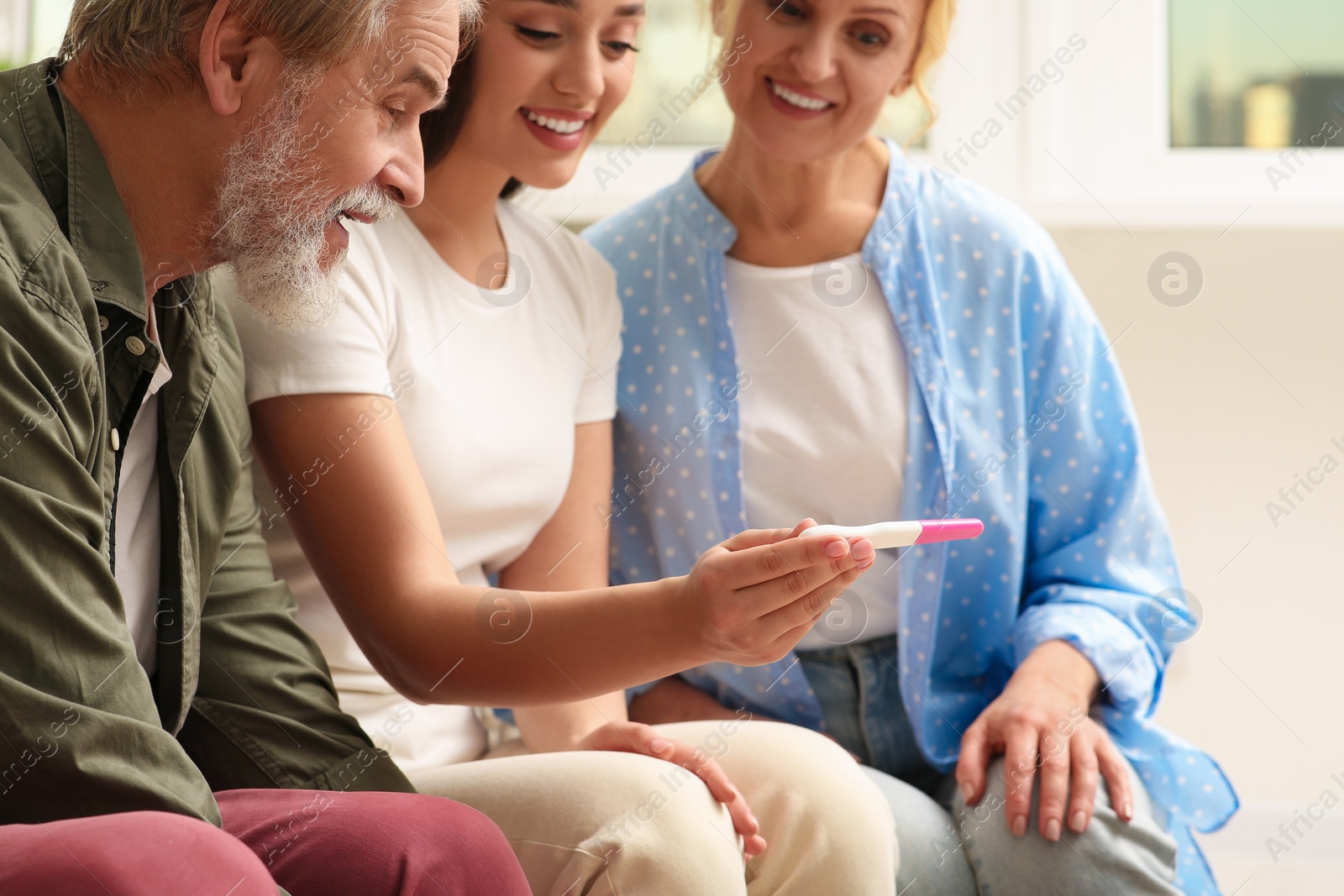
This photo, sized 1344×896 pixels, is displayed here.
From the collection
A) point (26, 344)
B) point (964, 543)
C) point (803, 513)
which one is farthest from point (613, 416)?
point (26, 344)

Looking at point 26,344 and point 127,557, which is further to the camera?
→ point 127,557

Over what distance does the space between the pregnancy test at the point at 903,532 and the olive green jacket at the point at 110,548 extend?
15.0 inches

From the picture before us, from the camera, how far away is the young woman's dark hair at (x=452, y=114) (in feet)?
3.64

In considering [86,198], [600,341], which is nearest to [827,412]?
[600,341]

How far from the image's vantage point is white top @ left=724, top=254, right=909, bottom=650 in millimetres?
1224

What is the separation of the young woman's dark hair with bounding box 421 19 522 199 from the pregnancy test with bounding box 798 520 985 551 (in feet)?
1.70

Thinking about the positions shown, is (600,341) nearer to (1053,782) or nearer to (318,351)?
(318,351)

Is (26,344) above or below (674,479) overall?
above

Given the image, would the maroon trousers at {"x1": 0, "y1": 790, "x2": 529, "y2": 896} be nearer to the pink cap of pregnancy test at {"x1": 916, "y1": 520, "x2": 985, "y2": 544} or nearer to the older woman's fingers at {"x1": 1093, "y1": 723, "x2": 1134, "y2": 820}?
the pink cap of pregnancy test at {"x1": 916, "y1": 520, "x2": 985, "y2": 544}

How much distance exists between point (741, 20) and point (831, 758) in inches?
28.9

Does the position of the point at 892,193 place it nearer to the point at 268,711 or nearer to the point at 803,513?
the point at 803,513

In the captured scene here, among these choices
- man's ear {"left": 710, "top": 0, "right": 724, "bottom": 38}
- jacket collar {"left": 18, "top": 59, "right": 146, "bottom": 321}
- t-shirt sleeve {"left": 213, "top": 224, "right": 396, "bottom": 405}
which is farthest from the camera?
man's ear {"left": 710, "top": 0, "right": 724, "bottom": 38}

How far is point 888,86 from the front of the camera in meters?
1.26

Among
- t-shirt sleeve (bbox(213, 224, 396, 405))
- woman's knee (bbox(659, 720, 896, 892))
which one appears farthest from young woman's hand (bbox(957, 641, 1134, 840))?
t-shirt sleeve (bbox(213, 224, 396, 405))
